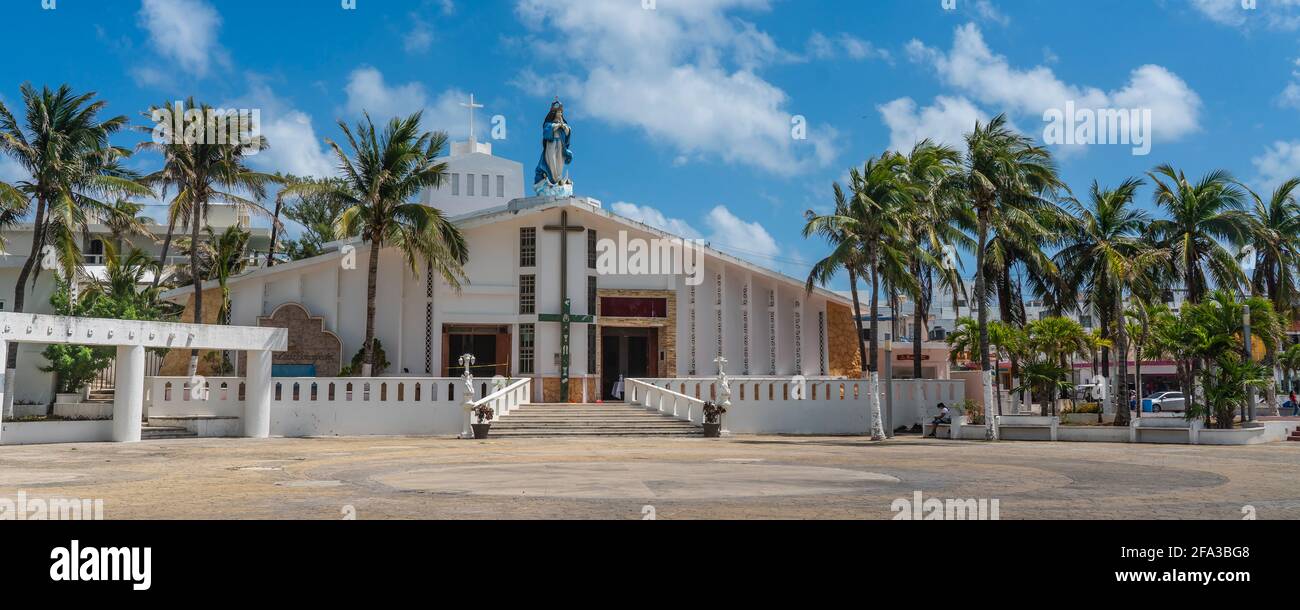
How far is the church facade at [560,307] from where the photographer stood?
3212 cm

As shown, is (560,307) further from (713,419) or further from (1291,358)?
(1291,358)

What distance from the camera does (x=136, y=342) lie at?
2420 cm

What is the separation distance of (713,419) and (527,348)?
8285 mm

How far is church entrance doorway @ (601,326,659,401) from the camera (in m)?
35.2

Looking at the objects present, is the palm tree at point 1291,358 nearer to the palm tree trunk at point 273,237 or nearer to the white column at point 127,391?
the white column at point 127,391

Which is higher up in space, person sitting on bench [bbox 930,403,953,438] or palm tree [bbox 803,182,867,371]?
palm tree [bbox 803,182,867,371]

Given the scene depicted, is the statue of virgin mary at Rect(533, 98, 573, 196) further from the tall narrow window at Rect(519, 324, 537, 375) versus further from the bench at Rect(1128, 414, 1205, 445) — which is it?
the bench at Rect(1128, 414, 1205, 445)

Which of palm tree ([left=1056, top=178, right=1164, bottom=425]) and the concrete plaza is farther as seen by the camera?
palm tree ([left=1056, top=178, right=1164, bottom=425])

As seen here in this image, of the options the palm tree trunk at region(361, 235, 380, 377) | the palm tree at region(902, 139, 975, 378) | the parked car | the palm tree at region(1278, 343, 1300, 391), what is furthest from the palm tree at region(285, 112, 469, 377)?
the parked car

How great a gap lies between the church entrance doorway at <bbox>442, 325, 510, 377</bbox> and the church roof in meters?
3.59

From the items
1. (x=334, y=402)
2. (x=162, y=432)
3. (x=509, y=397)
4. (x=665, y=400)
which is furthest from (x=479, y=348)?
(x=162, y=432)
